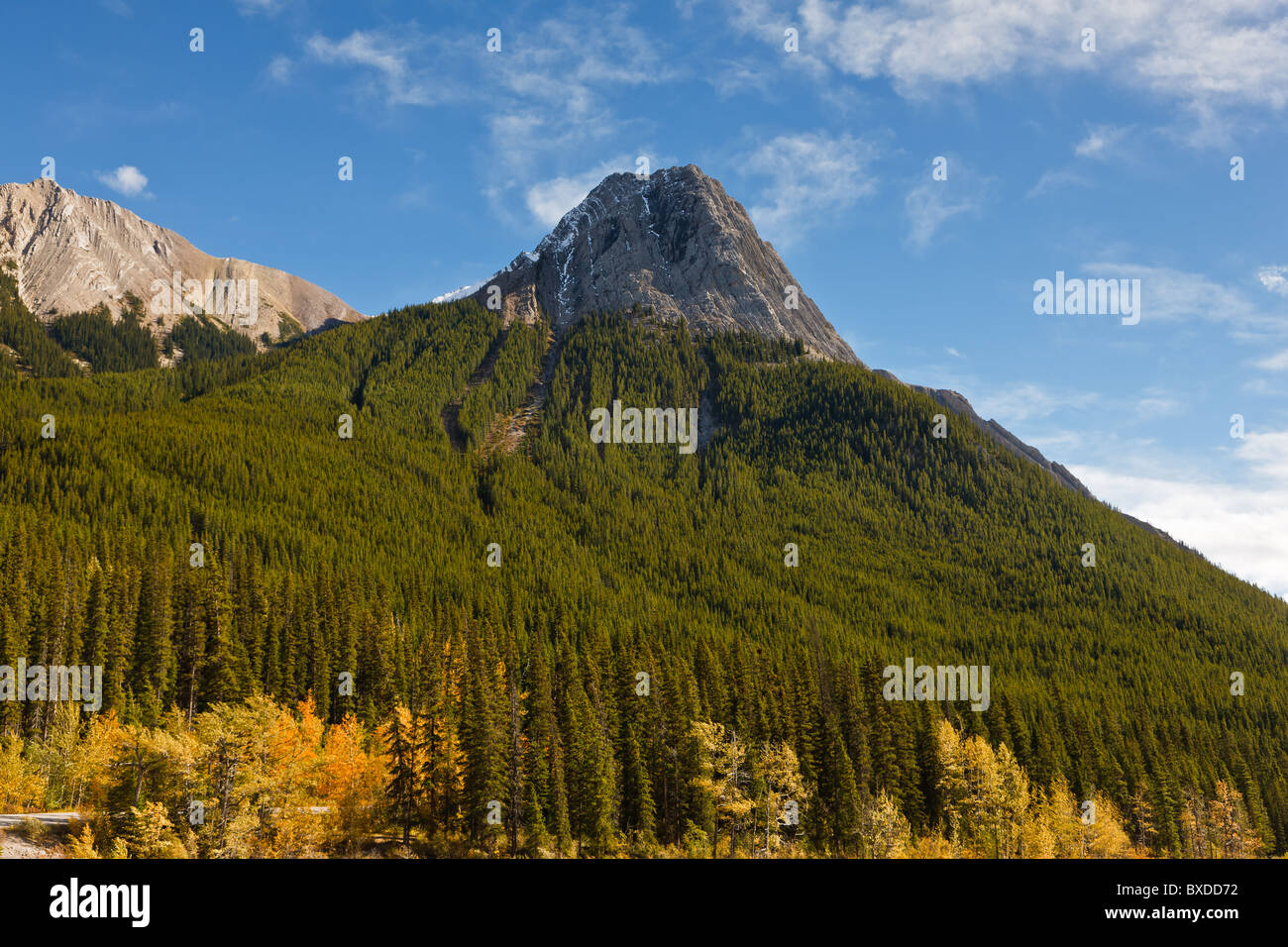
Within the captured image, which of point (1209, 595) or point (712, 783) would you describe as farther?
point (1209, 595)

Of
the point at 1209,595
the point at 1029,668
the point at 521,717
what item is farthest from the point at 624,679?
the point at 1209,595

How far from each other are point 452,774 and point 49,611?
53801 millimetres

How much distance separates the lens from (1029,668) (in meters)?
154

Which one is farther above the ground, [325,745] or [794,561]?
[794,561]

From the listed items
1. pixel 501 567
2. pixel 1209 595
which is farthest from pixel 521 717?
pixel 1209 595
